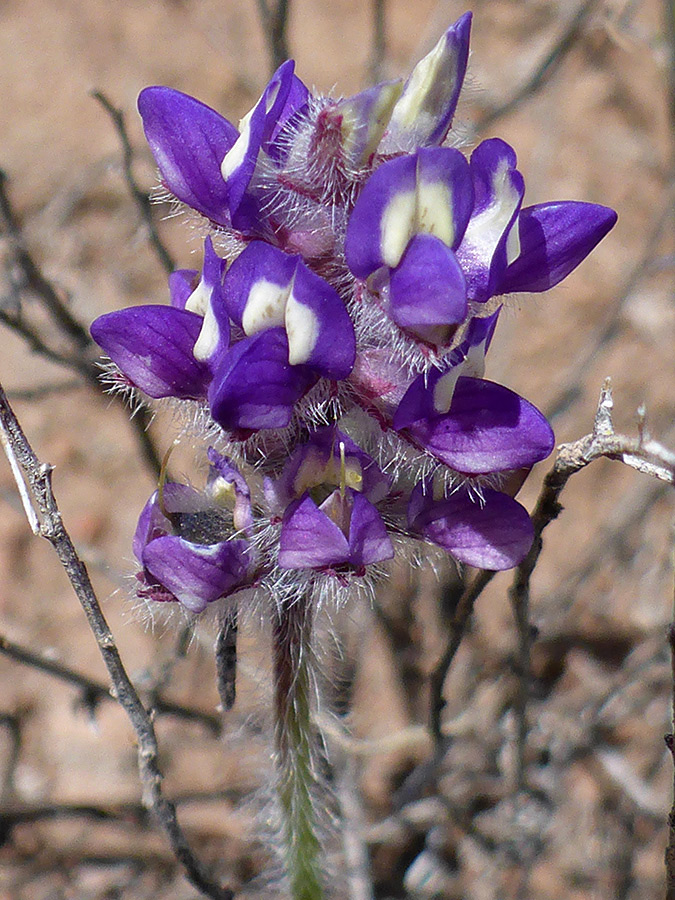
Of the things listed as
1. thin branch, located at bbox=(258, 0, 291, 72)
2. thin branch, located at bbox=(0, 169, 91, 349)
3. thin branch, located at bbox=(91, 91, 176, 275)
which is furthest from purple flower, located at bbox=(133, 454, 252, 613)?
thin branch, located at bbox=(258, 0, 291, 72)

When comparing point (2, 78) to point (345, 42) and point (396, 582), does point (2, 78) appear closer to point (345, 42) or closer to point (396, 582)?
point (345, 42)

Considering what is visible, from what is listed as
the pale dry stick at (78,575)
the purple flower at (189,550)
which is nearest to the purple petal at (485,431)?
the purple flower at (189,550)

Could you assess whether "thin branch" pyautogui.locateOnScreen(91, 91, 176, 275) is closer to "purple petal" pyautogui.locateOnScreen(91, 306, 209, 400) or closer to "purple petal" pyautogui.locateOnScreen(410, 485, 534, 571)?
"purple petal" pyautogui.locateOnScreen(91, 306, 209, 400)

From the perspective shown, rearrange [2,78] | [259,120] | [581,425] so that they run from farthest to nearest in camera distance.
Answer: [2,78] < [581,425] < [259,120]

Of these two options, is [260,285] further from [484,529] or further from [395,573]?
[395,573]

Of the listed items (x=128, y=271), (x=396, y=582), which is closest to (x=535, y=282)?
(x=396, y=582)

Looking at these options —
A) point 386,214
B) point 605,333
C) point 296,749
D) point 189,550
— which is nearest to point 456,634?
point 296,749
